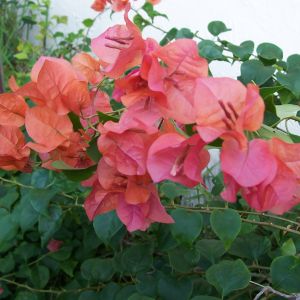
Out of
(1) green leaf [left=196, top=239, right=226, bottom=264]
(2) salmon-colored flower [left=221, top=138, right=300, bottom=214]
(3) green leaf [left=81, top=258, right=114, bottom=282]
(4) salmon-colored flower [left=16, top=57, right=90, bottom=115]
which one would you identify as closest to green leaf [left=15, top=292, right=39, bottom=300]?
(3) green leaf [left=81, top=258, right=114, bottom=282]

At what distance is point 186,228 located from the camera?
0.65 meters

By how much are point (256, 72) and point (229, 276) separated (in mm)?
280

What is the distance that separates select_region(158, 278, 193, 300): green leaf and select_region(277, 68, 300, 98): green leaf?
31 cm

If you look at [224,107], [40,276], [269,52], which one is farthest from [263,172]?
[40,276]

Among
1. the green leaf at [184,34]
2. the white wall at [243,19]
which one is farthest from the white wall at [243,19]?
the green leaf at [184,34]

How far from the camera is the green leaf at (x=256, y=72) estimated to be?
0.72 m

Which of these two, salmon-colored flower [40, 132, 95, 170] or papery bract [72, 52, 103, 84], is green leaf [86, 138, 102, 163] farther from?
papery bract [72, 52, 103, 84]

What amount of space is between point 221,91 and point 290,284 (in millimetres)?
353

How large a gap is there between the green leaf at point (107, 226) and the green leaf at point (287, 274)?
0.22m

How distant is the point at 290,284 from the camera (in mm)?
635

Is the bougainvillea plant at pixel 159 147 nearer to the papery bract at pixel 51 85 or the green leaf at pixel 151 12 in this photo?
the papery bract at pixel 51 85

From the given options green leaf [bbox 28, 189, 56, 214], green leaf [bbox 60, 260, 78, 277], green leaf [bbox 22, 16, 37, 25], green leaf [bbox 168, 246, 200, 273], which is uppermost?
green leaf [bbox 28, 189, 56, 214]

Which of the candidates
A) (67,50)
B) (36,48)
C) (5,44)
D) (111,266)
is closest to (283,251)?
(111,266)

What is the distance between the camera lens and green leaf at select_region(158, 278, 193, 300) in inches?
29.0
